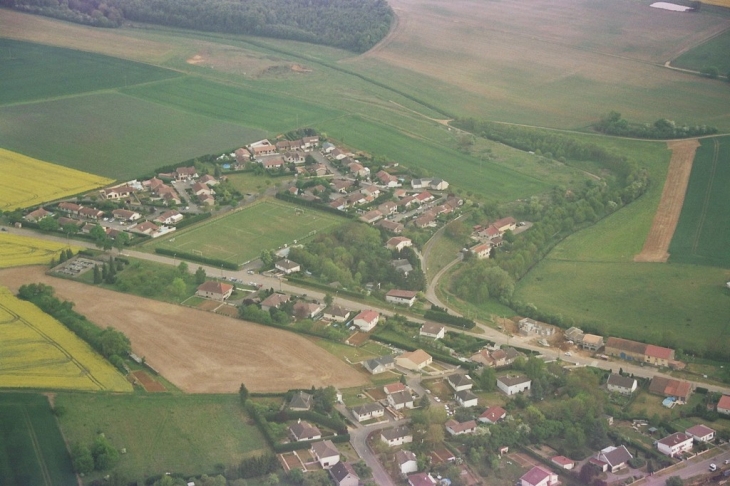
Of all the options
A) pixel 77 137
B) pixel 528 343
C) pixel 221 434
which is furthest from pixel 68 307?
pixel 77 137

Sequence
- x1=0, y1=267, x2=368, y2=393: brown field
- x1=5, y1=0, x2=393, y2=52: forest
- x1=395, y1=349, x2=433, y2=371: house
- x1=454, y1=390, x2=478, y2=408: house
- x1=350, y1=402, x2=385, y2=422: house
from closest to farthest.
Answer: x1=350, y1=402, x2=385, y2=422: house, x1=454, y1=390, x2=478, y2=408: house, x1=0, y1=267, x2=368, y2=393: brown field, x1=395, y1=349, x2=433, y2=371: house, x1=5, y1=0, x2=393, y2=52: forest

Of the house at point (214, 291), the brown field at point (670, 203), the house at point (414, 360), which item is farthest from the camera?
the brown field at point (670, 203)

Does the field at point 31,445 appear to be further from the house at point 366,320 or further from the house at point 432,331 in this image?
the house at point 432,331

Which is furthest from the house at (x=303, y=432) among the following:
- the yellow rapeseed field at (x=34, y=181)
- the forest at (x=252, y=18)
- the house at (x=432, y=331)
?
the forest at (x=252, y=18)

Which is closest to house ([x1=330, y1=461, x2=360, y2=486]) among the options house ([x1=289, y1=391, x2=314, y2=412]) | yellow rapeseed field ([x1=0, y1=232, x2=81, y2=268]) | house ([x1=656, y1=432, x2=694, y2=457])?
house ([x1=289, y1=391, x2=314, y2=412])

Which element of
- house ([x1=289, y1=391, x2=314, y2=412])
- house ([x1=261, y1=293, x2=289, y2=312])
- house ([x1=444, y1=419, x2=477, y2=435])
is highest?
house ([x1=261, y1=293, x2=289, y2=312])

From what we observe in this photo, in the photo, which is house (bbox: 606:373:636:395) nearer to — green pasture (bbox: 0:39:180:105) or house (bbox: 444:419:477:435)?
house (bbox: 444:419:477:435)

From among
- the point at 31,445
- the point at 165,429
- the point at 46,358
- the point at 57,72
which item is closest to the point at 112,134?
the point at 57,72

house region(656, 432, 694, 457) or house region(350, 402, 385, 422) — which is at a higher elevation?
house region(656, 432, 694, 457)
